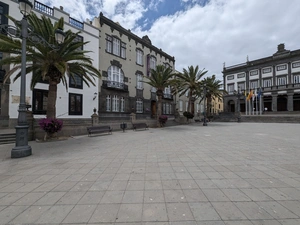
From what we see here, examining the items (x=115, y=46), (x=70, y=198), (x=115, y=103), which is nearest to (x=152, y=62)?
(x=115, y=46)

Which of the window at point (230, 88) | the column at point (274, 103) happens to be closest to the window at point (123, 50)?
the window at point (230, 88)

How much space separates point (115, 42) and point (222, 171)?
23973 mm

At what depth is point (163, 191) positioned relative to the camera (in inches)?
137

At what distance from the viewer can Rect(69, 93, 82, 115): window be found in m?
18.6

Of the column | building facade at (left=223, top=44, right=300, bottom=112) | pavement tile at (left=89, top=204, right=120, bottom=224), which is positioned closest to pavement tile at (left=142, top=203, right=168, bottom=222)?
pavement tile at (left=89, top=204, right=120, bottom=224)

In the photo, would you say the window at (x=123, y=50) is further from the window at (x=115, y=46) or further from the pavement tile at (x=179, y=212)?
the pavement tile at (x=179, y=212)

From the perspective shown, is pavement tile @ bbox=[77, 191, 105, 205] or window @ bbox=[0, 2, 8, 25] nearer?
pavement tile @ bbox=[77, 191, 105, 205]

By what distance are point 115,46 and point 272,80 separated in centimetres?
4188

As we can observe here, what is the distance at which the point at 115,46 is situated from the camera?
2345cm

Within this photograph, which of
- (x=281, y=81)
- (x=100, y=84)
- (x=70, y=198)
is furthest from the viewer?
(x=281, y=81)

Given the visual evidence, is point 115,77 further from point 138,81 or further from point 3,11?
point 3,11

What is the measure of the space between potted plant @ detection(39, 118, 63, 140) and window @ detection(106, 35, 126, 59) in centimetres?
1530

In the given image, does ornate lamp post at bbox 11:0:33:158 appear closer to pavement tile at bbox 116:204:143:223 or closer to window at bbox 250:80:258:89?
pavement tile at bbox 116:204:143:223

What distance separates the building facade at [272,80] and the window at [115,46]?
109 feet
